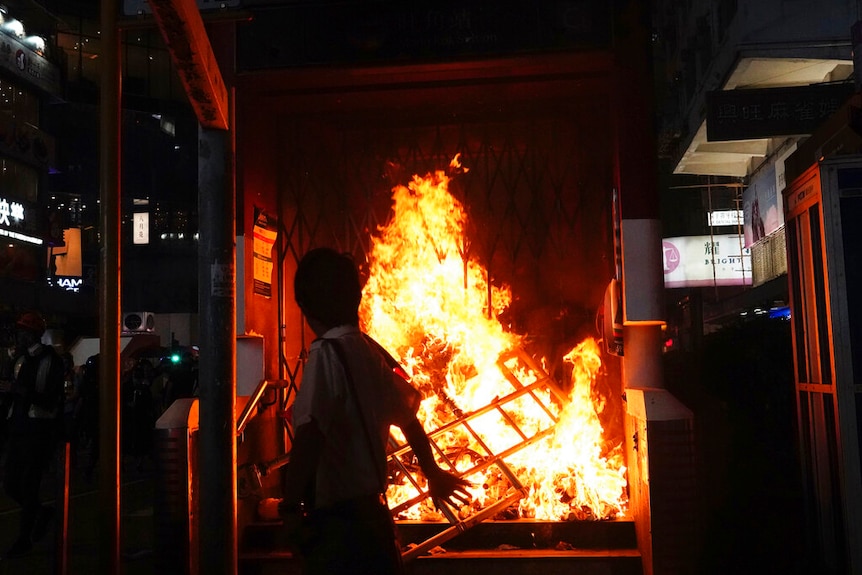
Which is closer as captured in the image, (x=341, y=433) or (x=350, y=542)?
(x=350, y=542)

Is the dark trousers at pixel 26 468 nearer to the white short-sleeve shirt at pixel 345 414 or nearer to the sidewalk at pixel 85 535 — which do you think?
the sidewalk at pixel 85 535

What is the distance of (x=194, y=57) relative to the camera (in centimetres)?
386

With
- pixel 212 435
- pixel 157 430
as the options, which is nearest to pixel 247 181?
pixel 157 430

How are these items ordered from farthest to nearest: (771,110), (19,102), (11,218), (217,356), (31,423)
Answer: (19,102) → (11,218) → (771,110) → (31,423) → (217,356)

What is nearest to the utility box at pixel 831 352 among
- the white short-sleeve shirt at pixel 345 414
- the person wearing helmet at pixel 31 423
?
the white short-sleeve shirt at pixel 345 414

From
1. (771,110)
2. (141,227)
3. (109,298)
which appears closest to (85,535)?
(109,298)

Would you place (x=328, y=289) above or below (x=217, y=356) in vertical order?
above

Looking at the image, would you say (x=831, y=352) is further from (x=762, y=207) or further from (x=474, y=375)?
(x=762, y=207)

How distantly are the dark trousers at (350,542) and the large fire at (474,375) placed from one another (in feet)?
10.1

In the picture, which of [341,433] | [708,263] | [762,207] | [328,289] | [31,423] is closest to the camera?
[341,433]

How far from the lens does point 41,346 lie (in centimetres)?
846

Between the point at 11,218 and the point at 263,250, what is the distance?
32.2 meters

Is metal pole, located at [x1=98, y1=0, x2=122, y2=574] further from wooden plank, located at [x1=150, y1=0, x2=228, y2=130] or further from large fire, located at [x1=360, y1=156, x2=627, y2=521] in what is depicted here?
large fire, located at [x1=360, y1=156, x2=627, y2=521]

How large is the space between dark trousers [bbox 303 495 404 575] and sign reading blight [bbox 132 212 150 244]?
1890 inches
